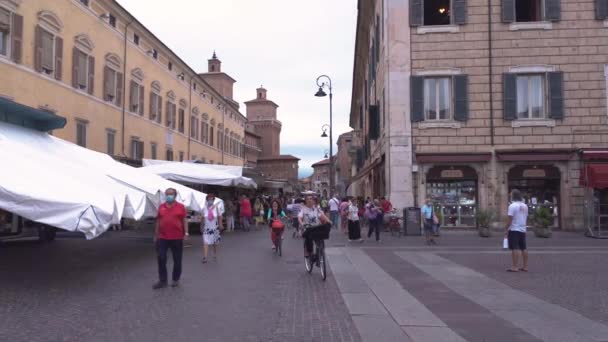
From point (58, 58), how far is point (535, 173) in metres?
20.3

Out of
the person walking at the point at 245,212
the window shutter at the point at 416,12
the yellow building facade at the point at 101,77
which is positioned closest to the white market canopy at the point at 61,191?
the yellow building facade at the point at 101,77

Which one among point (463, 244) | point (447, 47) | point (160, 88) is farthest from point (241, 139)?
point (463, 244)

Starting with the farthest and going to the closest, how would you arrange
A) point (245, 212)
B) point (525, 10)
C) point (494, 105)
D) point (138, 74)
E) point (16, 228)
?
1. point (138, 74)
2. point (245, 212)
3. point (525, 10)
4. point (494, 105)
5. point (16, 228)

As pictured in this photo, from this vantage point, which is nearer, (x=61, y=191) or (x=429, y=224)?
(x=61, y=191)

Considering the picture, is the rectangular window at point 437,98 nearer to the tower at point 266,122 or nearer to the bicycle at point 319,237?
the bicycle at point 319,237

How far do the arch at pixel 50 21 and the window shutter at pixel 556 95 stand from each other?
20.2 meters

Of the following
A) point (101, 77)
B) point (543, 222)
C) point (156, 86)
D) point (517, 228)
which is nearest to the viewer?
point (517, 228)

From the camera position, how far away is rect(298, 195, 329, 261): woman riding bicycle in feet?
34.3

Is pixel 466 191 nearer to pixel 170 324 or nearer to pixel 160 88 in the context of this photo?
pixel 170 324

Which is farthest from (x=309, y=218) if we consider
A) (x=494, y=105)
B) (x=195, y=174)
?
(x=494, y=105)

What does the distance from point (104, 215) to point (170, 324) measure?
4.05 meters

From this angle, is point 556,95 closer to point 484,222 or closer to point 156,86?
point 484,222

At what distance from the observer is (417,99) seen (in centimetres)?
2075

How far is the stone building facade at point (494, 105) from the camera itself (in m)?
20.4
